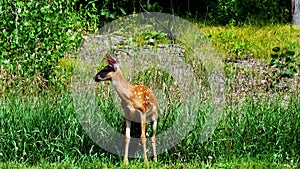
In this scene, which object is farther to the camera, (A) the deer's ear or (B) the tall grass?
(B) the tall grass

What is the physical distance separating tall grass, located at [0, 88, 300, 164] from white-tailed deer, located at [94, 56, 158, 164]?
0.38 metres

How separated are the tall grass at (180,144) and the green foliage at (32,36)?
1.41 m

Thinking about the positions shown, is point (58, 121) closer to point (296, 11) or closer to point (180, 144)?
point (180, 144)

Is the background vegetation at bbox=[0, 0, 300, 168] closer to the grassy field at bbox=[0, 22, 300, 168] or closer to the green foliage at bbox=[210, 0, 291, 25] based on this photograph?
the grassy field at bbox=[0, 22, 300, 168]

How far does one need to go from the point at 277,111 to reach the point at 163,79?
1130 mm

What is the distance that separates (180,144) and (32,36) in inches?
91.8

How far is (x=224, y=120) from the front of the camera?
5.57 m

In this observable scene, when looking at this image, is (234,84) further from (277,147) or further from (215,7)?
(215,7)

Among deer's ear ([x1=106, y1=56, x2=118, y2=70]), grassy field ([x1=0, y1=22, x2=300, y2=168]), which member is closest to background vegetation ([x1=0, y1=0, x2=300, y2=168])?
grassy field ([x1=0, y1=22, x2=300, y2=168])

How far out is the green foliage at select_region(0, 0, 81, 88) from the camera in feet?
22.8

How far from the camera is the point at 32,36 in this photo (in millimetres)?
6863

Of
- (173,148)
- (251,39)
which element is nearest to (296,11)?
(251,39)

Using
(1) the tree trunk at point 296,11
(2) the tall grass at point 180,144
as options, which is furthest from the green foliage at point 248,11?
(2) the tall grass at point 180,144

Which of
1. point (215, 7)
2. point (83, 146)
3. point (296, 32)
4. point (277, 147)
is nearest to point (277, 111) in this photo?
point (277, 147)
